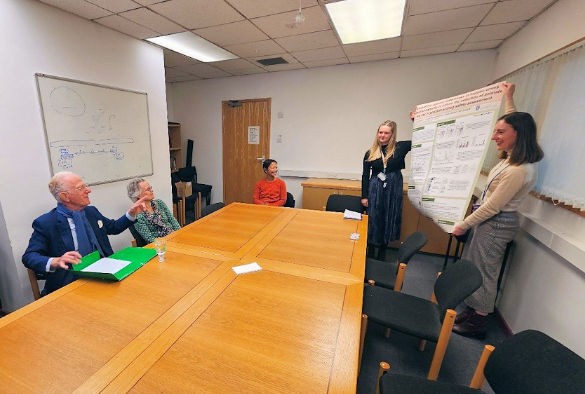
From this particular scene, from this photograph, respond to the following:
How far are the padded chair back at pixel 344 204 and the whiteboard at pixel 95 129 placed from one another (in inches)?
94.5

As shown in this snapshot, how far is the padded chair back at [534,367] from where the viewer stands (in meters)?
0.83

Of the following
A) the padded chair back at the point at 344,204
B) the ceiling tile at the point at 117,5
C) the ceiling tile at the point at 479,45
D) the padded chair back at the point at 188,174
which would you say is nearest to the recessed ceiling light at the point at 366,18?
the ceiling tile at the point at 479,45

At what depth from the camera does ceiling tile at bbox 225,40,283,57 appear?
10.1 ft

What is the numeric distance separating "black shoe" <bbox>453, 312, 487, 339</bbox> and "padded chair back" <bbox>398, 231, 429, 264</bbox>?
808mm

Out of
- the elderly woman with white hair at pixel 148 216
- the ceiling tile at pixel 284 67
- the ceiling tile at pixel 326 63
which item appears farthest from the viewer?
the ceiling tile at pixel 284 67

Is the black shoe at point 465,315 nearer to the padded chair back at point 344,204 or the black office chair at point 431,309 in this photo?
the black office chair at point 431,309

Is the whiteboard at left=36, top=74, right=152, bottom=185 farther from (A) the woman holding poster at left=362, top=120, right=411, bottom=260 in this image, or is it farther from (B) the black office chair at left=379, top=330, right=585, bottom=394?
(B) the black office chair at left=379, top=330, right=585, bottom=394

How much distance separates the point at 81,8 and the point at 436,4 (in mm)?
3136

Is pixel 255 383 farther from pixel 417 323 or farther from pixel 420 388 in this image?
pixel 417 323

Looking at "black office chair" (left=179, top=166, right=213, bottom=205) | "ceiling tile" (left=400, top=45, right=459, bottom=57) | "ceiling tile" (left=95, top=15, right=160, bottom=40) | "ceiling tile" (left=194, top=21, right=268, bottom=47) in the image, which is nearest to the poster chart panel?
"ceiling tile" (left=400, top=45, right=459, bottom=57)

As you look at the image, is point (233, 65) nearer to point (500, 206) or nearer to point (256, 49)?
point (256, 49)

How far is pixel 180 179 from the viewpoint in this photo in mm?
4930

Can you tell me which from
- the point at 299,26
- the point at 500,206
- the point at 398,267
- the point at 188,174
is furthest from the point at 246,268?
the point at 188,174

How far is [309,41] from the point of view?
9.80 feet
